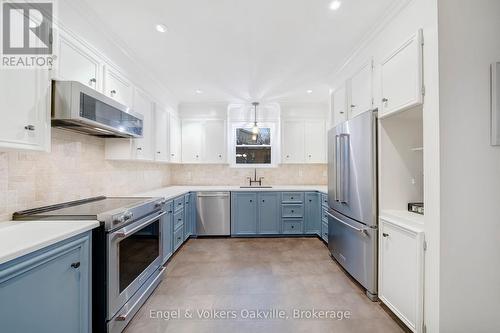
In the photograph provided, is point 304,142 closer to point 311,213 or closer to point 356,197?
point 311,213

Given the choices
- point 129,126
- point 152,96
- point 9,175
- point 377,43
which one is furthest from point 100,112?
point 377,43

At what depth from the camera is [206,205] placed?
411cm

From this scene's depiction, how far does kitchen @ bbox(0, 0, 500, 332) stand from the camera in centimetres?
144

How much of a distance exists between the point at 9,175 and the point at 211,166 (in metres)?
3.42

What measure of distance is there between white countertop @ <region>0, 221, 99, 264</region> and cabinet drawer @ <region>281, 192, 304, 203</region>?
311cm

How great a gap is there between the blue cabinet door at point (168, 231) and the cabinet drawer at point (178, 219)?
122 millimetres

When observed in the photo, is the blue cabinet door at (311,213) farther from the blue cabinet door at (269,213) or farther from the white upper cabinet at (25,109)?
the white upper cabinet at (25,109)

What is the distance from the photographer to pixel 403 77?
5.74 feet

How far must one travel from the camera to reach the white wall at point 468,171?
144 centimetres

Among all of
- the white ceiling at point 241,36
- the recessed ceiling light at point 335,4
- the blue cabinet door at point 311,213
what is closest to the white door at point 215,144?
the white ceiling at point 241,36

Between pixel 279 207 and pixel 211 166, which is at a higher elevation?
pixel 211 166

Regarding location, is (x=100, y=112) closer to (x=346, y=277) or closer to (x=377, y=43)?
(x=377, y=43)

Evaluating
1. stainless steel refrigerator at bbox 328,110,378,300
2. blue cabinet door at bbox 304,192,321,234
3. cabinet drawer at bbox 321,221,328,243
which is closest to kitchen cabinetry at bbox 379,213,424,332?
stainless steel refrigerator at bbox 328,110,378,300

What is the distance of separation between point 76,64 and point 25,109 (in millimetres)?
707
